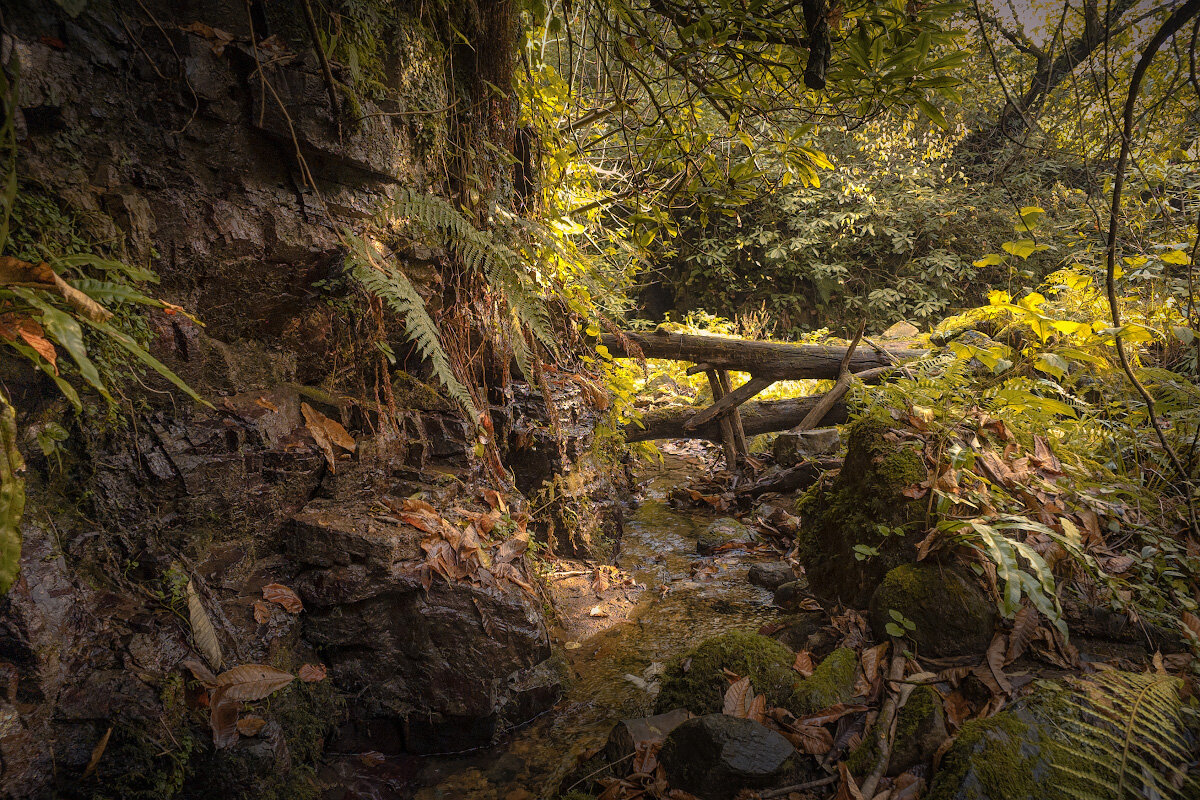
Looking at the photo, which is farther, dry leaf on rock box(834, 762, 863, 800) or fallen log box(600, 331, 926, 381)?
fallen log box(600, 331, 926, 381)

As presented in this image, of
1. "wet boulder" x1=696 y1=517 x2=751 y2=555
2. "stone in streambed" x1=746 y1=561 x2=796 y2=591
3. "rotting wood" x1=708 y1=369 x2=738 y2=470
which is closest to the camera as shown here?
"stone in streambed" x1=746 y1=561 x2=796 y2=591

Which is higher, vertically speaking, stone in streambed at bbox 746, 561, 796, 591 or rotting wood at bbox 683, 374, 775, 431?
rotting wood at bbox 683, 374, 775, 431

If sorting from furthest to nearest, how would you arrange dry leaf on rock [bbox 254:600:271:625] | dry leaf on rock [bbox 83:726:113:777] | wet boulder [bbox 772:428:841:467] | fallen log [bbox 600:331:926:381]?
wet boulder [bbox 772:428:841:467] < fallen log [bbox 600:331:926:381] < dry leaf on rock [bbox 254:600:271:625] < dry leaf on rock [bbox 83:726:113:777]

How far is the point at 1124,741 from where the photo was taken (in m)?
1.51

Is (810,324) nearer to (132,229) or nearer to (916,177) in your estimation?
(916,177)

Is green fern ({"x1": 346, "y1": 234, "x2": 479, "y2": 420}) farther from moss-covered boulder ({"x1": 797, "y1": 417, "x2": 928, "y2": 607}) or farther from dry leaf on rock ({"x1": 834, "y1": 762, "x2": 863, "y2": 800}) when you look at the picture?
moss-covered boulder ({"x1": 797, "y1": 417, "x2": 928, "y2": 607})

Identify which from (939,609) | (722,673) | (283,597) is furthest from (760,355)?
(283,597)

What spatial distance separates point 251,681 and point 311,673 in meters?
0.30

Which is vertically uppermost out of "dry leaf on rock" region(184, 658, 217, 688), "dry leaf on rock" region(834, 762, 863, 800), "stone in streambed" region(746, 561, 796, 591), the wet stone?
"dry leaf on rock" region(184, 658, 217, 688)

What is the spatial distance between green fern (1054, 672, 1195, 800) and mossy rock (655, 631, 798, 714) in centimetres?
97

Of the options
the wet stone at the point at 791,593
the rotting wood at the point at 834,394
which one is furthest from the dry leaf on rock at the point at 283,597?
the rotting wood at the point at 834,394

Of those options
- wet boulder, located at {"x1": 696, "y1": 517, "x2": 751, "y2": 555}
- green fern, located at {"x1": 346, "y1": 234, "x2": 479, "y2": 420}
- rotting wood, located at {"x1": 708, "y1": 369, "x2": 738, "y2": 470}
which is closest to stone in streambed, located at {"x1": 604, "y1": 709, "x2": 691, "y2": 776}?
green fern, located at {"x1": 346, "y1": 234, "x2": 479, "y2": 420}

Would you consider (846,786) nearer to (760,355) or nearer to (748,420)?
(760,355)

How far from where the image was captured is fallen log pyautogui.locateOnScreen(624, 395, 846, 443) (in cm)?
666
